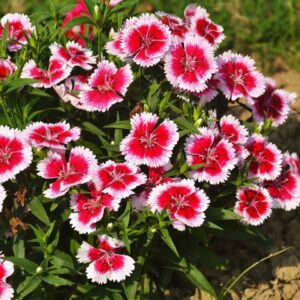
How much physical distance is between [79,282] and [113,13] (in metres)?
1.35

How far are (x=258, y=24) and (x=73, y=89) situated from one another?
Answer: 252cm

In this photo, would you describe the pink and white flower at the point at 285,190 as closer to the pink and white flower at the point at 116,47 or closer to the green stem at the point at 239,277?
the green stem at the point at 239,277

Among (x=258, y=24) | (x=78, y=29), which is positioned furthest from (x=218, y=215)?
(x=258, y=24)

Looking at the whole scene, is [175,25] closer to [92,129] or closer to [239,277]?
[92,129]

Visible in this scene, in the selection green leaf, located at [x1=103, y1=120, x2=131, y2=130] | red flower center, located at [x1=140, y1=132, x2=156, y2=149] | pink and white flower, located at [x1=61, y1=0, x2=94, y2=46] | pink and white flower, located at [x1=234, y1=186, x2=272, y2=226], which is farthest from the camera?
pink and white flower, located at [x1=61, y1=0, x2=94, y2=46]

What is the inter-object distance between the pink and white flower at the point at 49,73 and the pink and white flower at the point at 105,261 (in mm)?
741

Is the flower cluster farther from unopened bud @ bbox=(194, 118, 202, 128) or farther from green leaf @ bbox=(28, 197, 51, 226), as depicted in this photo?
green leaf @ bbox=(28, 197, 51, 226)

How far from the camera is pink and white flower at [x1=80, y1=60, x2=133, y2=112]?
2756 mm

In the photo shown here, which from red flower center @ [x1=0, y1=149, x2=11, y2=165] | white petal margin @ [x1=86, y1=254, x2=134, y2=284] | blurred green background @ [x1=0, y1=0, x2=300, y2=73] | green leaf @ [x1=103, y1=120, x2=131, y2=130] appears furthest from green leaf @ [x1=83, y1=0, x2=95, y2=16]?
blurred green background @ [x1=0, y1=0, x2=300, y2=73]

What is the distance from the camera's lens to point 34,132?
2.63m

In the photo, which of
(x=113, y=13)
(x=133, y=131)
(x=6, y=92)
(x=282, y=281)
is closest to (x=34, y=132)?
(x=6, y=92)

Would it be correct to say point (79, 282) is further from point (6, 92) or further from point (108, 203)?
point (6, 92)

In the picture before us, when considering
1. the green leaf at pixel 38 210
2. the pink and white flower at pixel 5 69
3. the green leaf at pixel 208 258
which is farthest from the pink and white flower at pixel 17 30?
→ the green leaf at pixel 208 258

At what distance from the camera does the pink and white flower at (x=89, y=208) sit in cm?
257
